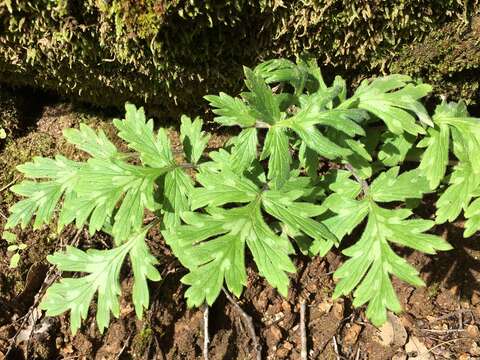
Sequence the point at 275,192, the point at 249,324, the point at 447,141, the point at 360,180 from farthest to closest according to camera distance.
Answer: the point at 249,324 < the point at 360,180 < the point at 447,141 < the point at 275,192

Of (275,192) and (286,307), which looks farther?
→ (286,307)

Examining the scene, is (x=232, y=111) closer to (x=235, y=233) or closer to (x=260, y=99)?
(x=260, y=99)

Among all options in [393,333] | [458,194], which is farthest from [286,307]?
[458,194]

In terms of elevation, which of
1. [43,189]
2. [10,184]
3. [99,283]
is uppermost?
[43,189]

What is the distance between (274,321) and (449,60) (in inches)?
59.4

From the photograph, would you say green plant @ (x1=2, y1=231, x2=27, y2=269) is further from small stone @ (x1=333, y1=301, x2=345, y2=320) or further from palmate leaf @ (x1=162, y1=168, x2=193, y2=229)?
small stone @ (x1=333, y1=301, x2=345, y2=320)

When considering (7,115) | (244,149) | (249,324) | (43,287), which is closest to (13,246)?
(43,287)

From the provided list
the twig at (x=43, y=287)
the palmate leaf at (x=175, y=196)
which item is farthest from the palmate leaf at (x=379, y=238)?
the twig at (x=43, y=287)

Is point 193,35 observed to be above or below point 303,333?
above

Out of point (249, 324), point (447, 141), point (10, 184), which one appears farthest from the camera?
point (10, 184)

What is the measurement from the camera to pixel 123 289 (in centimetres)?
267

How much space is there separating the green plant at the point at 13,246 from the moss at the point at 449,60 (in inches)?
84.5

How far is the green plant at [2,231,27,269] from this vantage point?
270 centimetres

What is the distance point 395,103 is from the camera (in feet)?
6.44
